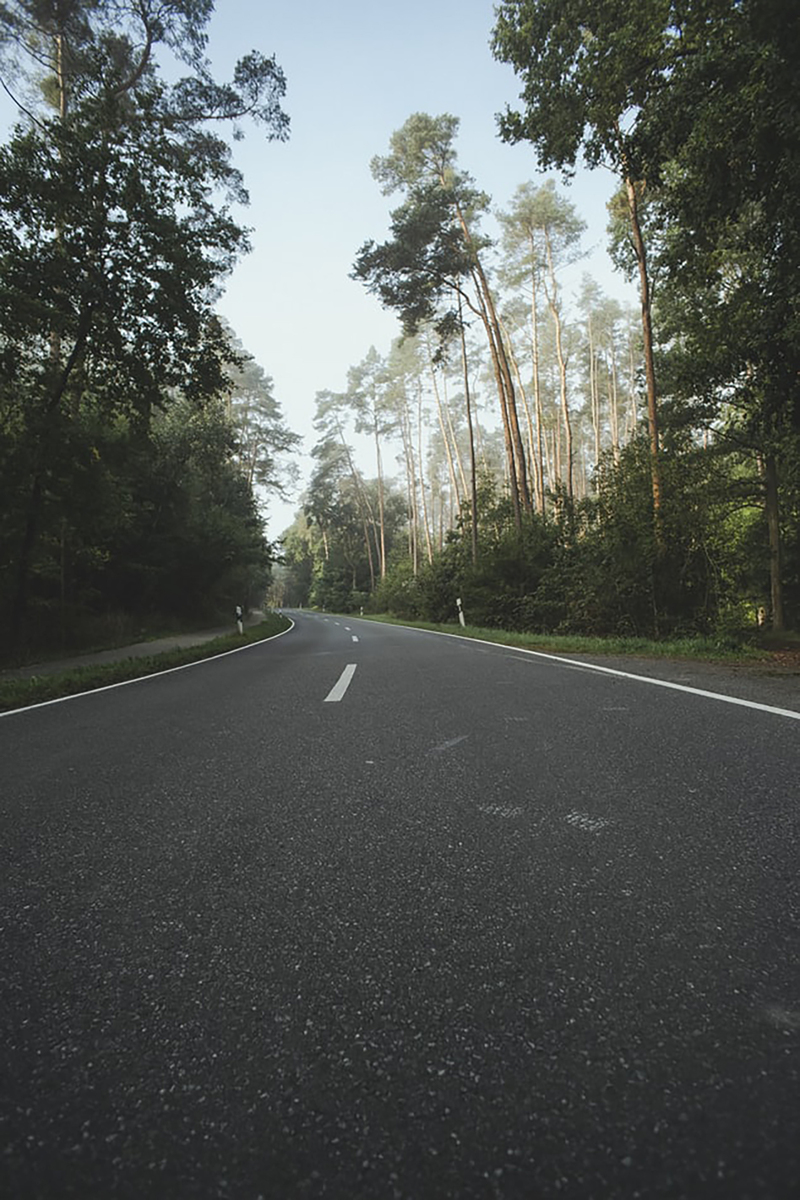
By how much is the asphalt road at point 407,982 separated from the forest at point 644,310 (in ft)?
23.5

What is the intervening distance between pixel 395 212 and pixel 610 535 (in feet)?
44.9

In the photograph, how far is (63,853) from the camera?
7.00ft

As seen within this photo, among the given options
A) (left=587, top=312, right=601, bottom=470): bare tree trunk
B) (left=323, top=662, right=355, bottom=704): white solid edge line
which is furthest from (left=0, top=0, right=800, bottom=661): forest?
(left=587, top=312, right=601, bottom=470): bare tree trunk

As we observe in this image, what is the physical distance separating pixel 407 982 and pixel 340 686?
506 cm

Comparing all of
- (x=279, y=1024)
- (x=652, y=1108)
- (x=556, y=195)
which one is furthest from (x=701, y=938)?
(x=556, y=195)

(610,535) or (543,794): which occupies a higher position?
(610,535)

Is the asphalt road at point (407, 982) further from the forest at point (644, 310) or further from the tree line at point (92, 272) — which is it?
the tree line at point (92, 272)

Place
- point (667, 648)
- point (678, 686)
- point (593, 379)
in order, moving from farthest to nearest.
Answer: point (593, 379) → point (667, 648) → point (678, 686)

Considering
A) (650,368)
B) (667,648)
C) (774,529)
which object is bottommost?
(667,648)

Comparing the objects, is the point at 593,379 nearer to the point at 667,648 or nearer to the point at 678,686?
the point at 667,648

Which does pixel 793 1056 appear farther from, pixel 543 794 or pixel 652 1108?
pixel 543 794

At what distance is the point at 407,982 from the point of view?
1293 millimetres

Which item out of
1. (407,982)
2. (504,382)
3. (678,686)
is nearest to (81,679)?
(678,686)

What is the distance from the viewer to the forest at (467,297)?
6.71m
